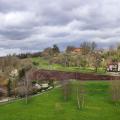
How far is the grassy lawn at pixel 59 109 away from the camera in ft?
215

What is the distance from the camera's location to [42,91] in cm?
9331

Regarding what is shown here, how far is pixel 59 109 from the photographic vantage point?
233 ft

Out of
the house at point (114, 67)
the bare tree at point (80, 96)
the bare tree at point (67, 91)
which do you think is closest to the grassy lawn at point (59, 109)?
the bare tree at point (80, 96)

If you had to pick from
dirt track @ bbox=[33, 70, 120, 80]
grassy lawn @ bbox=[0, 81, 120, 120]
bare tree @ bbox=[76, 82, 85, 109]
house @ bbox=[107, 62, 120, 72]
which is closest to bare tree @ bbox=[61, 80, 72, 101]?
grassy lawn @ bbox=[0, 81, 120, 120]

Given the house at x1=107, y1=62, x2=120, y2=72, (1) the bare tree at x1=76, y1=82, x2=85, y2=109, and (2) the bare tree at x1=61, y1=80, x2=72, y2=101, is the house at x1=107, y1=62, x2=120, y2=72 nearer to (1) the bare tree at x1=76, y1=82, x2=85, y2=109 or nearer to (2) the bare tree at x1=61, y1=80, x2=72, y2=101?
(1) the bare tree at x1=76, y1=82, x2=85, y2=109

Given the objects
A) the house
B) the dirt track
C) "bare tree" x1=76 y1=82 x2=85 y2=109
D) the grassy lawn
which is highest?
the house

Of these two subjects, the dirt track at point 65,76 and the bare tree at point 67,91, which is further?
the dirt track at point 65,76

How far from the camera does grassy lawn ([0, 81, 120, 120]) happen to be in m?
65.5

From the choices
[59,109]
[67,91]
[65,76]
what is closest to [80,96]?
[67,91]

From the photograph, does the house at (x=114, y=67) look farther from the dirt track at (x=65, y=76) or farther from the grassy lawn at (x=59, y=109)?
the grassy lawn at (x=59, y=109)

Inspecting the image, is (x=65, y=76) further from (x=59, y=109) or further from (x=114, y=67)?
(x=59, y=109)

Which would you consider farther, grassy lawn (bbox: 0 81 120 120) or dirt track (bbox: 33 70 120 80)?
dirt track (bbox: 33 70 120 80)

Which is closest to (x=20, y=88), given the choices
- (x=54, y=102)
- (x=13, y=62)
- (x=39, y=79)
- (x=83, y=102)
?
(x=54, y=102)

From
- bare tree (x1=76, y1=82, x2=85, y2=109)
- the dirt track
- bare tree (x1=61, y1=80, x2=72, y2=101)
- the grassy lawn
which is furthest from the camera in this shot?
the dirt track
